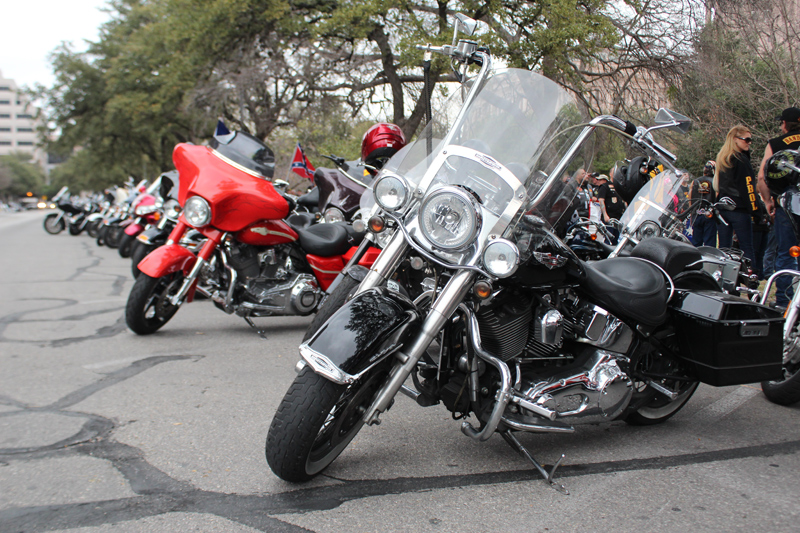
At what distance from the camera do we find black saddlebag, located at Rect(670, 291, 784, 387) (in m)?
3.35

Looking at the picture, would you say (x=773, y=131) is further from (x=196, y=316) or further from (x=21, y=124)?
(x=21, y=124)

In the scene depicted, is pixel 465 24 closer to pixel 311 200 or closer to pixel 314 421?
pixel 314 421

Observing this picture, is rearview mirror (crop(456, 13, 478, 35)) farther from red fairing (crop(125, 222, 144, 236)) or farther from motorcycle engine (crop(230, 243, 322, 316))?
red fairing (crop(125, 222, 144, 236))

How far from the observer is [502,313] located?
293 cm

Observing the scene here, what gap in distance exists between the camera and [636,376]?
343 centimetres

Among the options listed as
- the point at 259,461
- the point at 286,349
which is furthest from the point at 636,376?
the point at 286,349

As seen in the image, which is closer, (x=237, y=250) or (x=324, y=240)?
(x=237, y=250)

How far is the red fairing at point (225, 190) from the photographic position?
5344 mm

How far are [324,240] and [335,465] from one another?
316 centimetres

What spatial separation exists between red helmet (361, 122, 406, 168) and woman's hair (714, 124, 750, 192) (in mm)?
4296

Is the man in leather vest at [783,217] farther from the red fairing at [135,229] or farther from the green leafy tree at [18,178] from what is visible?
the green leafy tree at [18,178]

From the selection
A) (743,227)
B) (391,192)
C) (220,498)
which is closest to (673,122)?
(391,192)

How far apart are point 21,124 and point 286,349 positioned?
167 metres

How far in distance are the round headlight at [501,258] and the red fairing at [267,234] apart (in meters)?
3.40
